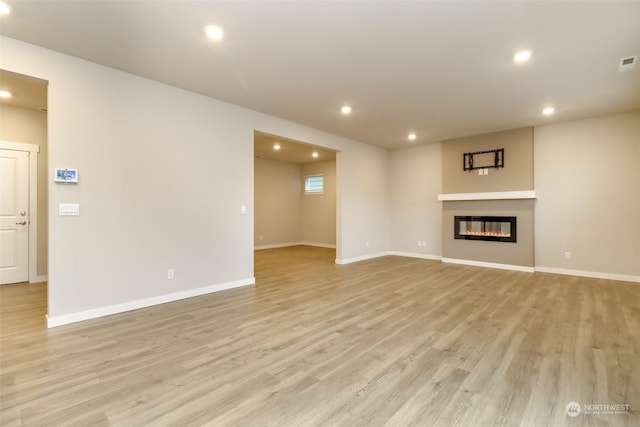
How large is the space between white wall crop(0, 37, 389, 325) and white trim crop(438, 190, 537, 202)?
426cm

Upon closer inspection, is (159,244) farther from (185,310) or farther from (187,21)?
(187,21)

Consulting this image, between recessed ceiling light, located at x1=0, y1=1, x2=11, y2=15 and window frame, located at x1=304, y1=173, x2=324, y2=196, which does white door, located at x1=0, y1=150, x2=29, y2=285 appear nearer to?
recessed ceiling light, located at x1=0, y1=1, x2=11, y2=15

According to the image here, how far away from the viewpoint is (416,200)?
24.2 feet

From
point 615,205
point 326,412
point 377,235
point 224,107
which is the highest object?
point 224,107

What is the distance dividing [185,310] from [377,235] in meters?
5.04

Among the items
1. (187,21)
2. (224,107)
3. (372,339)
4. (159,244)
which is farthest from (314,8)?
(159,244)

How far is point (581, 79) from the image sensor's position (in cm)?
360

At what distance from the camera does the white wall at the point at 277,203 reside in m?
9.02

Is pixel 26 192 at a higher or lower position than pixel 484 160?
lower

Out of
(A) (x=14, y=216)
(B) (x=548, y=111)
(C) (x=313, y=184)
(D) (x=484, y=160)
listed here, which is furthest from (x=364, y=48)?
(C) (x=313, y=184)

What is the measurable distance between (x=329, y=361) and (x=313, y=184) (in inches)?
314

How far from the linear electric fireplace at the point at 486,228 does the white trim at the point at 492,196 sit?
42cm

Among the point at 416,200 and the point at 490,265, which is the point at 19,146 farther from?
the point at 490,265

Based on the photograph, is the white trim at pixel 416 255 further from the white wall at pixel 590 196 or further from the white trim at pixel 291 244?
the white trim at pixel 291 244
